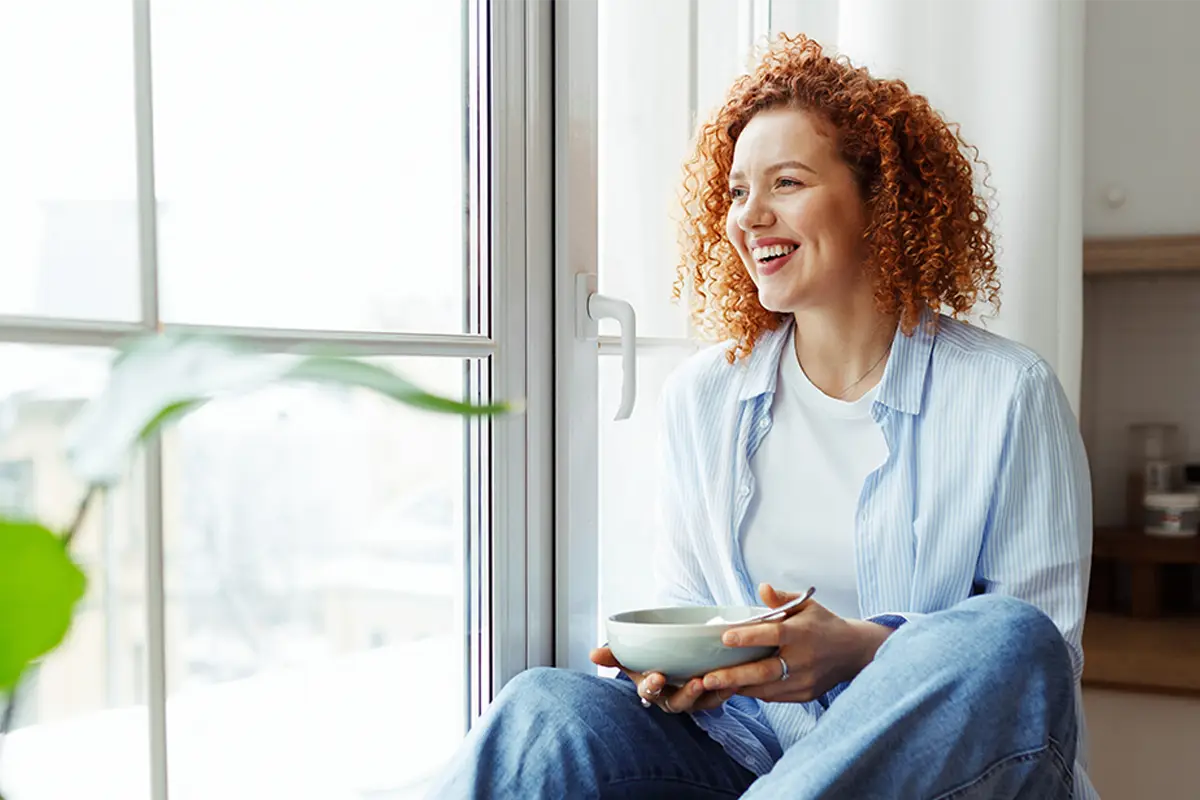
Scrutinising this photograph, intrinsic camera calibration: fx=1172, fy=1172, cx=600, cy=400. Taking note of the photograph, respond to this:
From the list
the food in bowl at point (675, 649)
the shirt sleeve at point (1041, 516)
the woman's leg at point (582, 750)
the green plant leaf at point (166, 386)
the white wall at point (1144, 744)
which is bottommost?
the white wall at point (1144, 744)

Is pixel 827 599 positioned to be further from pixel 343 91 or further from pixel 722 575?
pixel 343 91

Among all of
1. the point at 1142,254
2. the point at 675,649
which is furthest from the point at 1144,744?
the point at 675,649

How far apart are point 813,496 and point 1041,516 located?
250mm

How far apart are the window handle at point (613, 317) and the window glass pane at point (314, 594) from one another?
0.61ft

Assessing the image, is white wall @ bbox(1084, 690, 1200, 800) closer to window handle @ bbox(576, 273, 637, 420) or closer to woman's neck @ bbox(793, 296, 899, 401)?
woman's neck @ bbox(793, 296, 899, 401)

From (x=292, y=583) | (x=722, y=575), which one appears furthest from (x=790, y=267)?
(x=292, y=583)

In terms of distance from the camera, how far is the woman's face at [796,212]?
132 centimetres

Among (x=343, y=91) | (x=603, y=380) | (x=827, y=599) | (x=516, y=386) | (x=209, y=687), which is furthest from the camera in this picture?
(x=603, y=380)

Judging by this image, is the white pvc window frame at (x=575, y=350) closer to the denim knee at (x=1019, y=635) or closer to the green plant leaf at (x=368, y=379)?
the denim knee at (x=1019, y=635)

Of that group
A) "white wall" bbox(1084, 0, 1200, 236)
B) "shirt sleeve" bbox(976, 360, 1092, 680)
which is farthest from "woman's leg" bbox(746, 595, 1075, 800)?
"white wall" bbox(1084, 0, 1200, 236)

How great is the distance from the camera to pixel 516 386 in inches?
49.5

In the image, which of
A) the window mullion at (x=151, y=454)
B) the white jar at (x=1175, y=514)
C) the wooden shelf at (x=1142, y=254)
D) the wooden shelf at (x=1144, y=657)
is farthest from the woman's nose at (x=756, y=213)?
the white jar at (x=1175, y=514)

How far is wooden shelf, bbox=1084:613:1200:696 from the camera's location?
1873mm

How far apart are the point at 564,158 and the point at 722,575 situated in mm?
525
